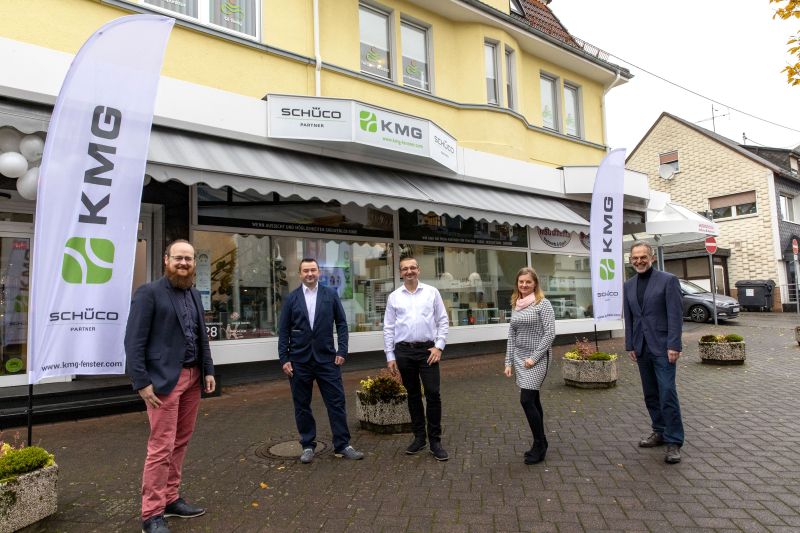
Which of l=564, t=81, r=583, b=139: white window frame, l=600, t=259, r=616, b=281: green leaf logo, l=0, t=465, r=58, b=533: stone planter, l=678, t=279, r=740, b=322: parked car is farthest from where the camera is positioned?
l=678, t=279, r=740, b=322: parked car

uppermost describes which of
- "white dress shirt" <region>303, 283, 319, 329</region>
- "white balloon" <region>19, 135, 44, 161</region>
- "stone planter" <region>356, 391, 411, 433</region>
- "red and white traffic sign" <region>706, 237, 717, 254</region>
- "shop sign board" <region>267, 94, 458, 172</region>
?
"shop sign board" <region>267, 94, 458, 172</region>

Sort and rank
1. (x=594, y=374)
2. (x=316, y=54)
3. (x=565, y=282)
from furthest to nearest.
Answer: (x=565, y=282), (x=316, y=54), (x=594, y=374)

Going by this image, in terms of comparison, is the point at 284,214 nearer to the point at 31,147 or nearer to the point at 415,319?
the point at 31,147

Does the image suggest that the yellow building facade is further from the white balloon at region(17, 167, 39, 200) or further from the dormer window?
the dormer window

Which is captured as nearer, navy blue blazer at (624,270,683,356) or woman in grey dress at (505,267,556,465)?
woman in grey dress at (505,267,556,465)

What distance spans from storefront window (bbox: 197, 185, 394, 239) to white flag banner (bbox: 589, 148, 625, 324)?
3895mm

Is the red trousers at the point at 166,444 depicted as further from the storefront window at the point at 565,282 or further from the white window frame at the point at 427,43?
the storefront window at the point at 565,282

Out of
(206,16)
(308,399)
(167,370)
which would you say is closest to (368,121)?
(206,16)

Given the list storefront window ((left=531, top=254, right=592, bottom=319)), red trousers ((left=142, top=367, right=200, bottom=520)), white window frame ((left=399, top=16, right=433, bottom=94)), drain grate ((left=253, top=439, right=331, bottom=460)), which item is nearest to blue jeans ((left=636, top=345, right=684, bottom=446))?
drain grate ((left=253, top=439, right=331, bottom=460))

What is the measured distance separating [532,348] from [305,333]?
205cm

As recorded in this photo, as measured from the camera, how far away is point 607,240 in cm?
812

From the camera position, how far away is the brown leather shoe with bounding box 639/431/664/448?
15.5 ft

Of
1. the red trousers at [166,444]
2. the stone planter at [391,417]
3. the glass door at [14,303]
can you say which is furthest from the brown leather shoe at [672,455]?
the glass door at [14,303]

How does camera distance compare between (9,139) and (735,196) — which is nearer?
(9,139)
